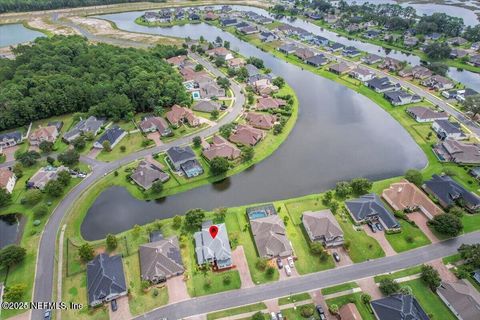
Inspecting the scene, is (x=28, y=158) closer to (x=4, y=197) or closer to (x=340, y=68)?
(x=4, y=197)

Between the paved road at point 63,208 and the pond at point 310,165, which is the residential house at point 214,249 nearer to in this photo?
the pond at point 310,165

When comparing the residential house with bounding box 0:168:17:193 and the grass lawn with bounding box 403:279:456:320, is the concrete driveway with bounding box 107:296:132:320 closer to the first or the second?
the residential house with bounding box 0:168:17:193

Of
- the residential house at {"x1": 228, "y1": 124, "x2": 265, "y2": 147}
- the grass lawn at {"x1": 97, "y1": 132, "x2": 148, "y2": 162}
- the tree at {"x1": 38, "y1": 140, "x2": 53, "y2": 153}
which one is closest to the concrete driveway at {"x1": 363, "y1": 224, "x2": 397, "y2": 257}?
the residential house at {"x1": 228, "y1": 124, "x2": 265, "y2": 147}

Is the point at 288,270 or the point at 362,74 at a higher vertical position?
the point at 362,74

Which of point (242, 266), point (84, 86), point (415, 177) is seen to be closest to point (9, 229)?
point (242, 266)

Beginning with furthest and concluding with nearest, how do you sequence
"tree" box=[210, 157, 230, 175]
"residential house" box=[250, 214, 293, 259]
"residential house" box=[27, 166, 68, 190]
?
"tree" box=[210, 157, 230, 175]
"residential house" box=[27, 166, 68, 190]
"residential house" box=[250, 214, 293, 259]

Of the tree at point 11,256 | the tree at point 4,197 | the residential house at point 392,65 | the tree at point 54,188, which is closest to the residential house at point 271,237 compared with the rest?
the tree at point 11,256

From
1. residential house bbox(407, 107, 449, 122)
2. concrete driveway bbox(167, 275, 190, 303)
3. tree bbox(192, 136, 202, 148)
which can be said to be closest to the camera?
concrete driveway bbox(167, 275, 190, 303)
